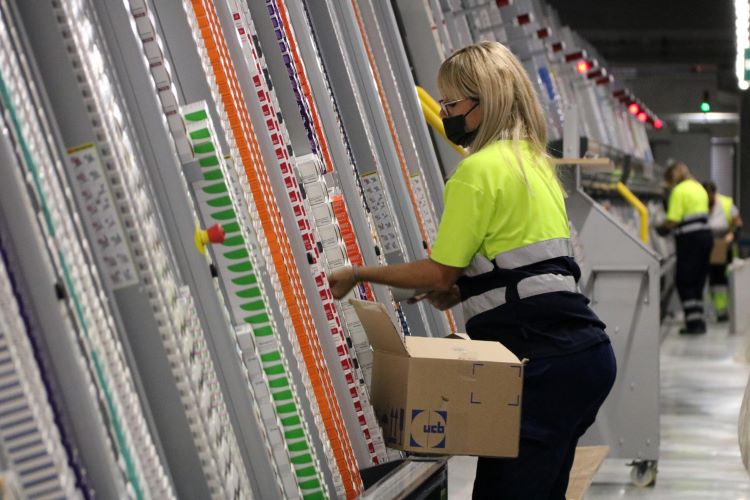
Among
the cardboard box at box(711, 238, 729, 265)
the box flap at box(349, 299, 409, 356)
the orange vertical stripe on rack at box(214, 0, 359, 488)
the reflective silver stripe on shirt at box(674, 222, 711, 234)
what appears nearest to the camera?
the box flap at box(349, 299, 409, 356)

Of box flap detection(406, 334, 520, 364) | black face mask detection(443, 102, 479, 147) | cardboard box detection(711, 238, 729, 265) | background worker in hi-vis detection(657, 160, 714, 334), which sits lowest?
cardboard box detection(711, 238, 729, 265)

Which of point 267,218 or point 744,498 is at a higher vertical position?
point 267,218

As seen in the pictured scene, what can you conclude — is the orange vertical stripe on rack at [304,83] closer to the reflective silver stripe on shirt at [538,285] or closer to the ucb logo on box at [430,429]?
the reflective silver stripe on shirt at [538,285]

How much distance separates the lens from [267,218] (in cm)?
237

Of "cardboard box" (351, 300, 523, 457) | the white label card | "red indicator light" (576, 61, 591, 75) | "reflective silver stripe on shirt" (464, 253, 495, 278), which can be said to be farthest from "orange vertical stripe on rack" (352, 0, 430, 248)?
"red indicator light" (576, 61, 591, 75)

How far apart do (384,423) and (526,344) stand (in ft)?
1.21

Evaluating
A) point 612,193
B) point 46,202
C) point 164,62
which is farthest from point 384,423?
point 612,193

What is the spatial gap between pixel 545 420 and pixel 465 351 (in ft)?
0.84

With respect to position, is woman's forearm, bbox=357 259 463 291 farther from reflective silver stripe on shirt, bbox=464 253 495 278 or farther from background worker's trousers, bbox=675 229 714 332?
background worker's trousers, bbox=675 229 714 332

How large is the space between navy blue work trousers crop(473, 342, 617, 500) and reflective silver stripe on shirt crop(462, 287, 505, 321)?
0.50 ft

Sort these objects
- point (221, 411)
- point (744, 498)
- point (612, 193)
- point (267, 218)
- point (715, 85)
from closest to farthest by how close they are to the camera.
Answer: point (221, 411) < point (267, 218) < point (744, 498) < point (612, 193) < point (715, 85)

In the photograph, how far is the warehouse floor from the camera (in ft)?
16.0

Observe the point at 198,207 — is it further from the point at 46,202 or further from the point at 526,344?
the point at 526,344

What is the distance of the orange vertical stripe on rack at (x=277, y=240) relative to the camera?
232 centimetres
